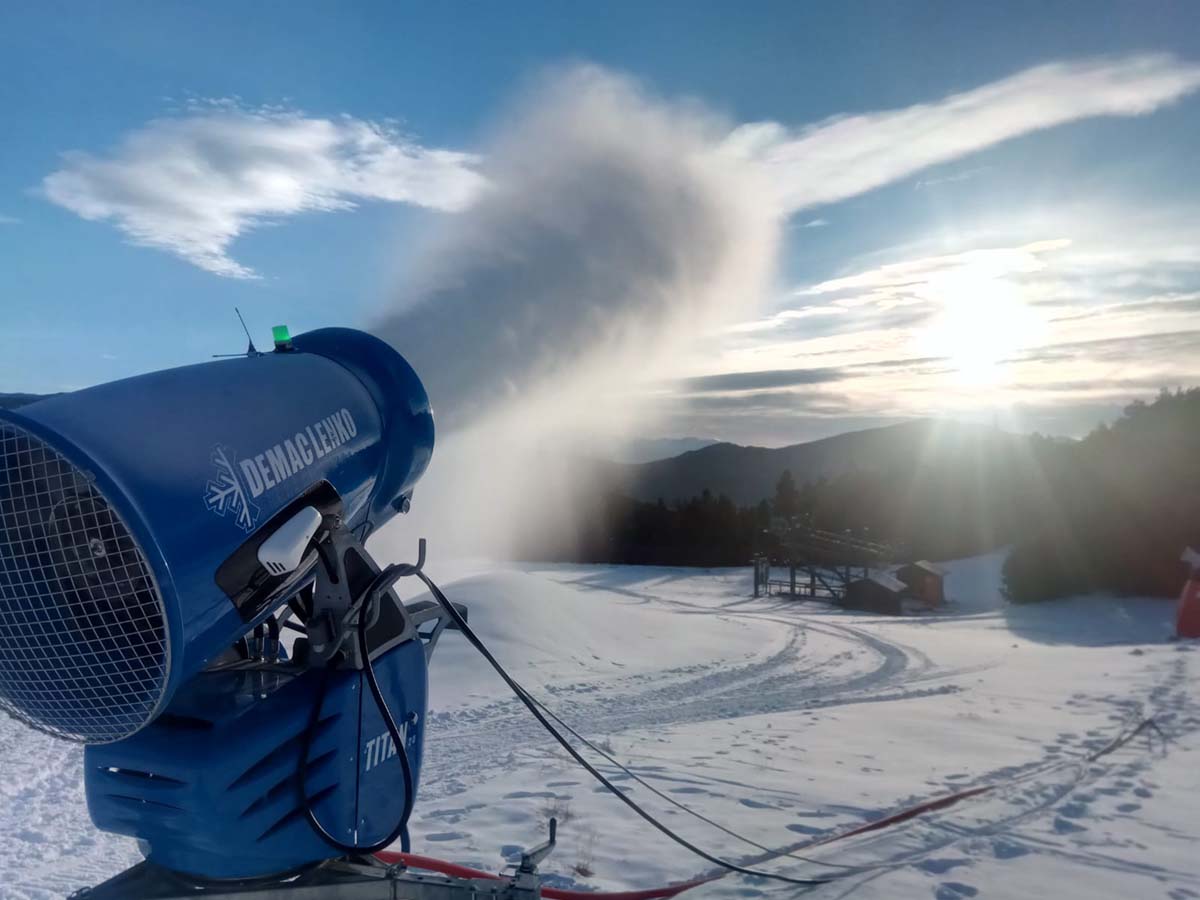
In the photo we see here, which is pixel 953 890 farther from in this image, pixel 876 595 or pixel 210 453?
pixel 876 595

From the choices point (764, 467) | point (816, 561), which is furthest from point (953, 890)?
point (764, 467)

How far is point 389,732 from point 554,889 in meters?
1.88

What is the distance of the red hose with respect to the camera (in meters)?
4.09

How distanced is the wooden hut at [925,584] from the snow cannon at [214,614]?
28195 millimetres

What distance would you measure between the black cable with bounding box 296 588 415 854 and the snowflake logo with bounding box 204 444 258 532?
63 centimetres

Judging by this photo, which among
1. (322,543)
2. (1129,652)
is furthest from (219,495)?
(1129,652)

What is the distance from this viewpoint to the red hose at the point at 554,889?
13.4ft

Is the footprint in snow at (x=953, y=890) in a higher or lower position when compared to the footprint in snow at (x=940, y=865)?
higher

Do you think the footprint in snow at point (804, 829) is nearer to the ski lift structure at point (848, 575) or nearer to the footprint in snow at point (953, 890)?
the footprint in snow at point (953, 890)

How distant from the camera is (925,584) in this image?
2956 cm

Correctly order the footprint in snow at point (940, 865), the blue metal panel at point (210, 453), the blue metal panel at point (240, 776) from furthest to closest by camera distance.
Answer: the footprint in snow at point (940, 865) < the blue metal panel at point (240, 776) < the blue metal panel at point (210, 453)

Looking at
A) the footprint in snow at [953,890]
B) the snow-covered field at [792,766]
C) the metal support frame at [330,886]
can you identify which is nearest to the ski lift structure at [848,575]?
the snow-covered field at [792,766]

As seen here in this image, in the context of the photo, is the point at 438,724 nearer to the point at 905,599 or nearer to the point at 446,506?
the point at 905,599

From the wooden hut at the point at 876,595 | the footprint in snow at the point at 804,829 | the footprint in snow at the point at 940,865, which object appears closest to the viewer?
the footprint in snow at the point at 940,865
